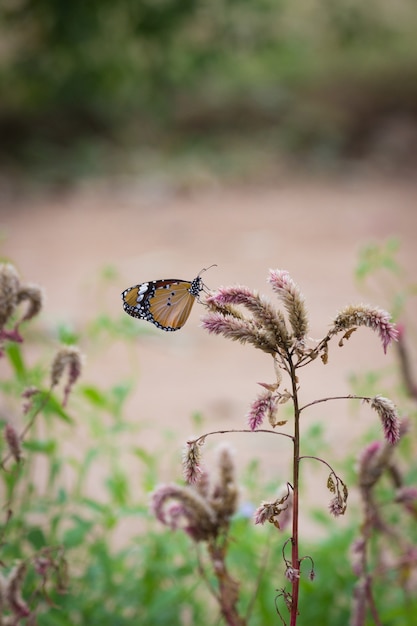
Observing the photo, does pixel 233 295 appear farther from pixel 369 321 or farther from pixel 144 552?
pixel 144 552

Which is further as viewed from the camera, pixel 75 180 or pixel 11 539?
pixel 75 180

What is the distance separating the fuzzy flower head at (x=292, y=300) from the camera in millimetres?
889

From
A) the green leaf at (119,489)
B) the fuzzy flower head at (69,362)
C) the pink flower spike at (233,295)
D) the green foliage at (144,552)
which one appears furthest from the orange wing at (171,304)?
the green leaf at (119,489)

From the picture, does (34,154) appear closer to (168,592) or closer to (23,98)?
(23,98)

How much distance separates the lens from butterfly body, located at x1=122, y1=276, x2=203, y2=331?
114 cm

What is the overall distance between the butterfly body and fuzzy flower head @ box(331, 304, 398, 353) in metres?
0.29

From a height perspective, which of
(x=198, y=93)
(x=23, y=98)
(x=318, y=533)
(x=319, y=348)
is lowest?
(x=319, y=348)

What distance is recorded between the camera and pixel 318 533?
282 centimetres

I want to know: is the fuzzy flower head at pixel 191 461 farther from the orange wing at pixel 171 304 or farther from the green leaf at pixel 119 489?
the green leaf at pixel 119 489

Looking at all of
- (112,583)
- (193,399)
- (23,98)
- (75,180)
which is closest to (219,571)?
(112,583)

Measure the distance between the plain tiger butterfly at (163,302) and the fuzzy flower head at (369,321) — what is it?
28 cm

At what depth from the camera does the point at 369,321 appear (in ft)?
2.88

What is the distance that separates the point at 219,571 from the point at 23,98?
8.42 m

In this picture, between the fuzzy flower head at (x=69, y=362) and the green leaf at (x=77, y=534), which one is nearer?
the fuzzy flower head at (x=69, y=362)
